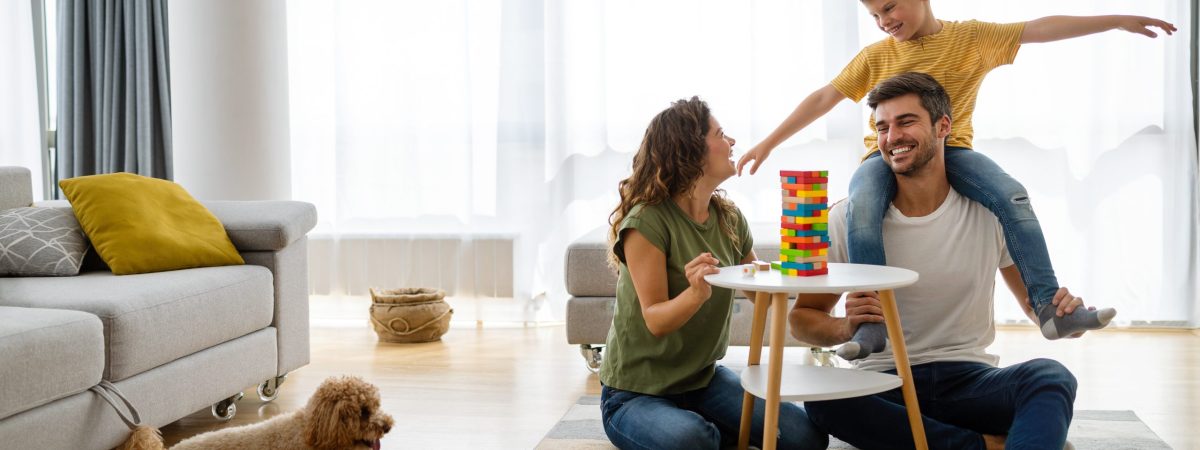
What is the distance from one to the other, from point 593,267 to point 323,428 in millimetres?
1500

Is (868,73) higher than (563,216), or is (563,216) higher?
(868,73)

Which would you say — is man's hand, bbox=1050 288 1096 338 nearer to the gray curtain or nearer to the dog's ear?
the dog's ear

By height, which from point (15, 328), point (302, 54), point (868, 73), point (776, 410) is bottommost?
point (776, 410)

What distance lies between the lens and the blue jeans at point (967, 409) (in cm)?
210

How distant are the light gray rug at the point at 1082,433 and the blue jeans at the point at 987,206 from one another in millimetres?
567

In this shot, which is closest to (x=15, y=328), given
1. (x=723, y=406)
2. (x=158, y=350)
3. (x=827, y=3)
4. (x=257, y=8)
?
(x=158, y=350)

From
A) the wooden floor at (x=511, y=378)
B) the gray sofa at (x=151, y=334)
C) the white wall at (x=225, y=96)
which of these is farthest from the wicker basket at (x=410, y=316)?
the gray sofa at (x=151, y=334)

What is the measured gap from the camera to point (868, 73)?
9.10 feet

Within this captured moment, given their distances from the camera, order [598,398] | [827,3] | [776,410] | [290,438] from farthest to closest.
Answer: [827,3]
[598,398]
[290,438]
[776,410]

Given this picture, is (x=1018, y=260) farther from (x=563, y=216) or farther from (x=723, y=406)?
(x=563, y=216)

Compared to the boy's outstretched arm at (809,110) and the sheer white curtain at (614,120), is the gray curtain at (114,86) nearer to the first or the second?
the sheer white curtain at (614,120)

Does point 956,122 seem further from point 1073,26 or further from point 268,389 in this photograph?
point 268,389

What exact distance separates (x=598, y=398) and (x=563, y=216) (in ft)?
5.29

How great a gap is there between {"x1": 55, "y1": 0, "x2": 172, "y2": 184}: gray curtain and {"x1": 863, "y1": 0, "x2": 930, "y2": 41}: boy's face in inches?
136
